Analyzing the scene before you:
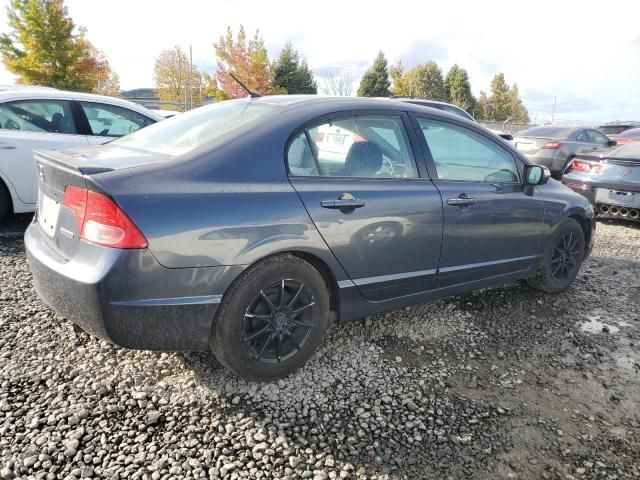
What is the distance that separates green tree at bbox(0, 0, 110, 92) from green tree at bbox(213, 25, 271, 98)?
34.0ft

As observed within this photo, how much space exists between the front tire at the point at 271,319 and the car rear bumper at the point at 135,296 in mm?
92

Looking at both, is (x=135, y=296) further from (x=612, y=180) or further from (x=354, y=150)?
(x=612, y=180)

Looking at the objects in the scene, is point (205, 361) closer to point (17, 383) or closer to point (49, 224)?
point (17, 383)

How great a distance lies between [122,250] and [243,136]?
2.83 feet

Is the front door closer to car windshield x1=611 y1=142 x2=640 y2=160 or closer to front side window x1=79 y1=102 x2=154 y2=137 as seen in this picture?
car windshield x1=611 y1=142 x2=640 y2=160

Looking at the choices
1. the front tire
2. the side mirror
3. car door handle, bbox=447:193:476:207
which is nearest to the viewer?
the front tire

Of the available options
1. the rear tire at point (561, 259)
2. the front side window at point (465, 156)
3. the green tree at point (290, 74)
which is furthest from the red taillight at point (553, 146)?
the green tree at point (290, 74)

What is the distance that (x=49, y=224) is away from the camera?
8.44ft

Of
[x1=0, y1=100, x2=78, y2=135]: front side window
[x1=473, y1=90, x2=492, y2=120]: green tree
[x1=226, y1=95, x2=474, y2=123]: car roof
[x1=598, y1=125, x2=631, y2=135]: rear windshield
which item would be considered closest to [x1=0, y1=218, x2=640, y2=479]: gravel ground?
[x1=226, y1=95, x2=474, y2=123]: car roof

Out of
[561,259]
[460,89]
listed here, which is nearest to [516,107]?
[460,89]

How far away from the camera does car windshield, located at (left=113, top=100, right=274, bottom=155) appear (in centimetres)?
265

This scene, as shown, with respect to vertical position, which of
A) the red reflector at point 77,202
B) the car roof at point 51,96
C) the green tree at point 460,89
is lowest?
the red reflector at point 77,202

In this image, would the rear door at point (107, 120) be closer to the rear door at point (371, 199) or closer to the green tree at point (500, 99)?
the rear door at point (371, 199)

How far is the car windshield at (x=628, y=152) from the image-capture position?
22.1ft
